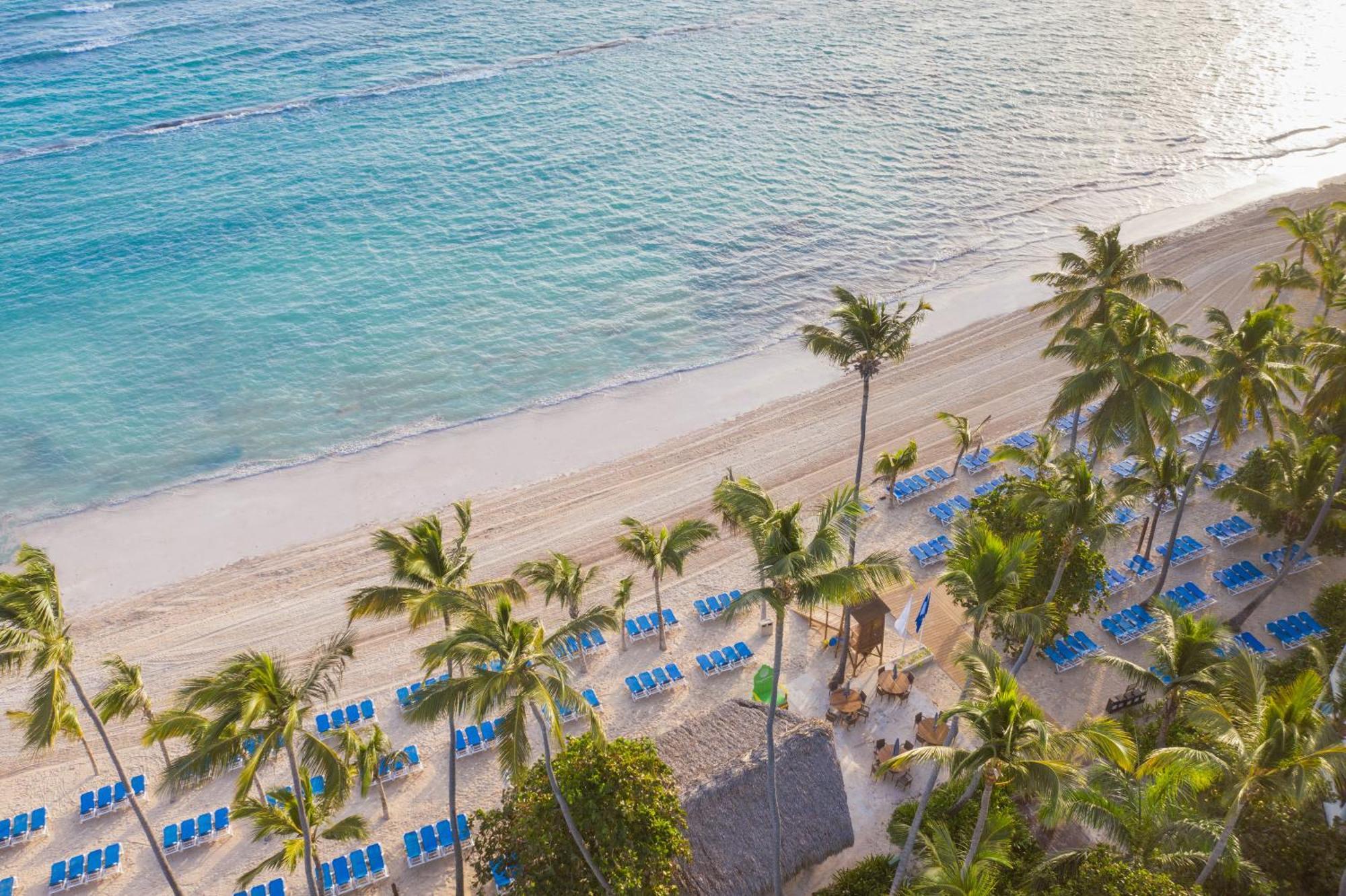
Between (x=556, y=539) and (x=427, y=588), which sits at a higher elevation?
(x=427, y=588)

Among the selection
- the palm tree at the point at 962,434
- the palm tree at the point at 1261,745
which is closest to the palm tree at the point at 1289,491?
the palm tree at the point at 962,434

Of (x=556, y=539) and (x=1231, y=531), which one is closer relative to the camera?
(x=1231, y=531)

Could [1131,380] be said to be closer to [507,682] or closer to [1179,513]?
[1179,513]

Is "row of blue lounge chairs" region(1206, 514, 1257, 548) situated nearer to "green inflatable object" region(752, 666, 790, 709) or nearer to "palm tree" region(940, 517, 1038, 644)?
"palm tree" region(940, 517, 1038, 644)

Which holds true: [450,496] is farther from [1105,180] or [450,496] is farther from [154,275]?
[1105,180]

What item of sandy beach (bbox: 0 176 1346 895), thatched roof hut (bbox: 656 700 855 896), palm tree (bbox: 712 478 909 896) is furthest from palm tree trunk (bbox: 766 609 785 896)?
sandy beach (bbox: 0 176 1346 895)

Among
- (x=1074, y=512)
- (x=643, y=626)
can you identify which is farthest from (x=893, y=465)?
(x=643, y=626)

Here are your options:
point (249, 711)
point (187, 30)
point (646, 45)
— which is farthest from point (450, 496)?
point (187, 30)
